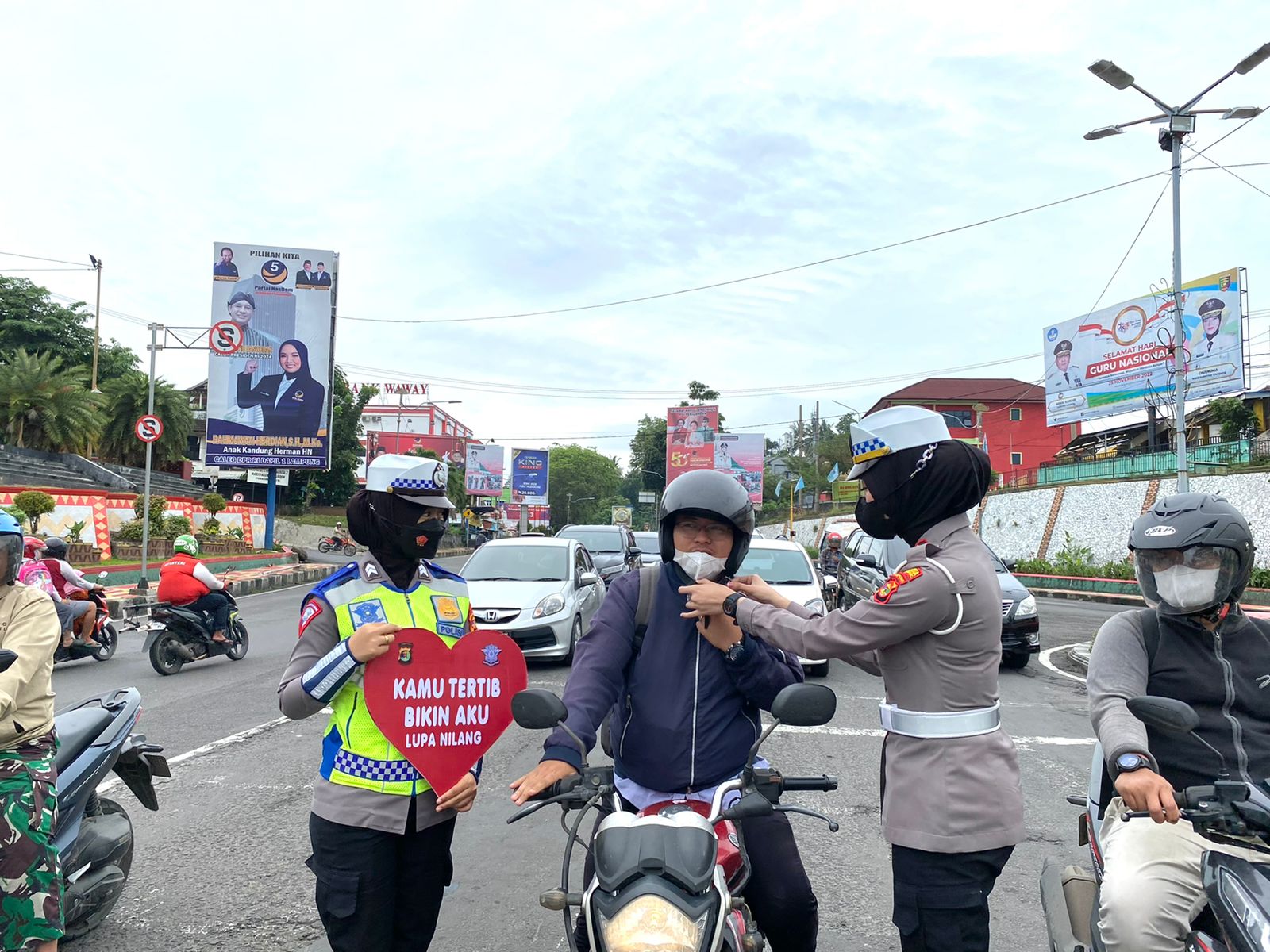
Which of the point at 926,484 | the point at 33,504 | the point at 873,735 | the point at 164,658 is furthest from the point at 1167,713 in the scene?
the point at 33,504

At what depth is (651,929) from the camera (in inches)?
71.1

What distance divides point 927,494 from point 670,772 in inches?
40.5

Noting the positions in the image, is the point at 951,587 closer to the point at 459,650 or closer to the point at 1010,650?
Answer: the point at 459,650

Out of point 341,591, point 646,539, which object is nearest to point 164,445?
point 646,539

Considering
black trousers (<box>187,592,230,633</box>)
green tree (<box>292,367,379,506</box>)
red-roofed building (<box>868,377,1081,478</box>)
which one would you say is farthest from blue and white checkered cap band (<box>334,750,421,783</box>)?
red-roofed building (<box>868,377,1081,478</box>)

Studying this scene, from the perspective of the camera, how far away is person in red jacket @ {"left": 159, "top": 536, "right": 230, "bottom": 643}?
10656mm

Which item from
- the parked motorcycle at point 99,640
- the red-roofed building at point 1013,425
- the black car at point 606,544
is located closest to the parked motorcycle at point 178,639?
the parked motorcycle at point 99,640

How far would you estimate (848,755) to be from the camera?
22.6 ft

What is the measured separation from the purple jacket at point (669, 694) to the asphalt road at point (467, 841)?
5.62 feet

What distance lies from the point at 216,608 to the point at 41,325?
4808 cm

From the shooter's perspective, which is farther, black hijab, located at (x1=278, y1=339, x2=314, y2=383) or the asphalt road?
black hijab, located at (x1=278, y1=339, x2=314, y2=383)

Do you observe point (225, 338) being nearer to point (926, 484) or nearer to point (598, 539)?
point (598, 539)

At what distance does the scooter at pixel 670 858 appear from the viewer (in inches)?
72.3

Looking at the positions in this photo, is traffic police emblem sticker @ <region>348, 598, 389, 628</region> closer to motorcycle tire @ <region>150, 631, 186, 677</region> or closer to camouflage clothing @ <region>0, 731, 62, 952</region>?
camouflage clothing @ <region>0, 731, 62, 952</region>
